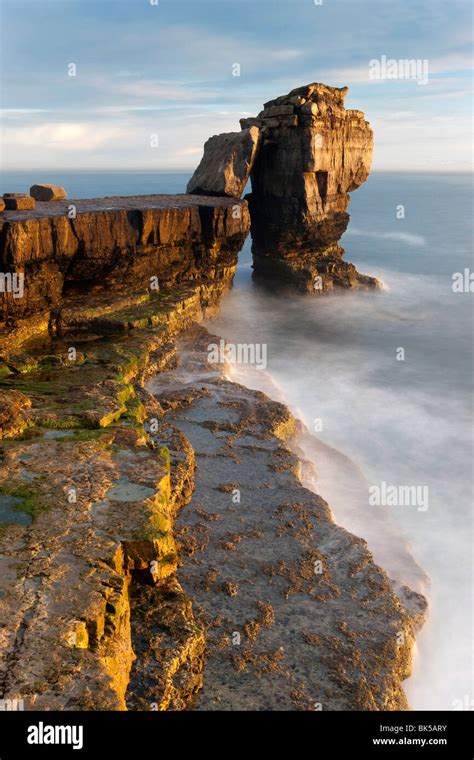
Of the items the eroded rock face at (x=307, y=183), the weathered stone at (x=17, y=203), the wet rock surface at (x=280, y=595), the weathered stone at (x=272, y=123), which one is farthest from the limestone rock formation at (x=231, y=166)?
the wet rock surface at (x=280, y=595)

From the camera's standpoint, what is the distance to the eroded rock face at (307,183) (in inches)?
1201

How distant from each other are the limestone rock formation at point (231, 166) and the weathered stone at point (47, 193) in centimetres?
837

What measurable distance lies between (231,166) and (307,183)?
451 centimetres

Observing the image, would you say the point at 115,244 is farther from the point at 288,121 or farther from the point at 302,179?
the point at 302,179

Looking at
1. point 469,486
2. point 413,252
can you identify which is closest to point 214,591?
point 469,486

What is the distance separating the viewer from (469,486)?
16062mm

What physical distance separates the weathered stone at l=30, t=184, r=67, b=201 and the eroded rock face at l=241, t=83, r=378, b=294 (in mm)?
11928

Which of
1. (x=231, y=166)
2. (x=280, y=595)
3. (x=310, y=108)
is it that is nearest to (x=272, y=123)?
(x=310, y=108)

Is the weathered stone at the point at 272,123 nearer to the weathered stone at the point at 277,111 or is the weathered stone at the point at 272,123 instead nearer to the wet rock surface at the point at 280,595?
the weathered stone at the point at 277,111

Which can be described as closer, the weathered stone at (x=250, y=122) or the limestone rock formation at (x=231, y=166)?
the limestone rock formation at (x=231, y=166)

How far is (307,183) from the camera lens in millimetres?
31703

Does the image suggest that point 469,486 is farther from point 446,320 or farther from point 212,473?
point 446,320
